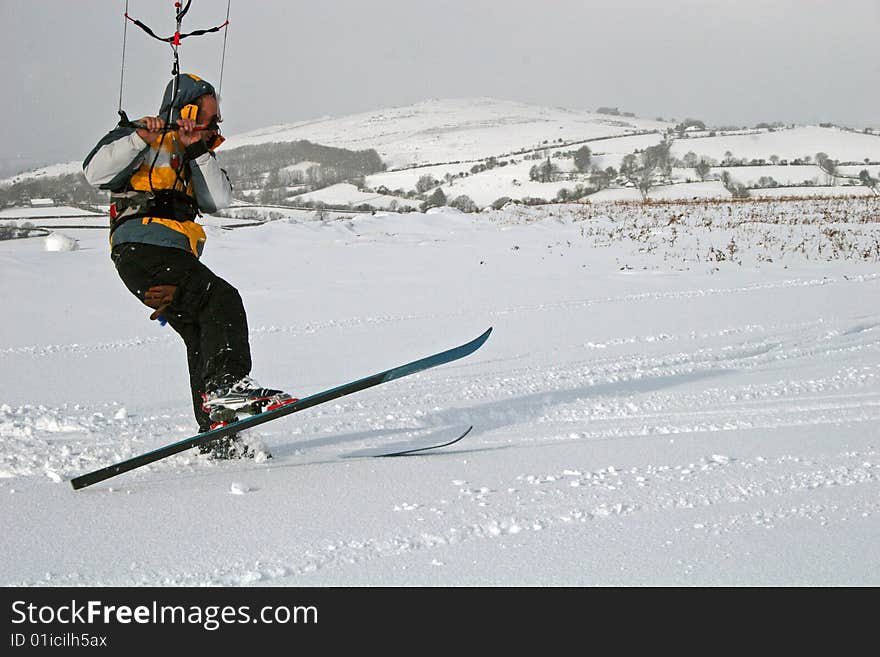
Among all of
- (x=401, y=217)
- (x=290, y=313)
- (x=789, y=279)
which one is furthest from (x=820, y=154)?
(x=290, y=313)

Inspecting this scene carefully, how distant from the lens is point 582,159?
5338 cm

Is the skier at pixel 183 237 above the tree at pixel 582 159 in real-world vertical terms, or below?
below

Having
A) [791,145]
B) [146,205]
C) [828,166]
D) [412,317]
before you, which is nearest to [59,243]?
[412,317]

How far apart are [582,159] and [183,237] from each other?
51833 millimetres

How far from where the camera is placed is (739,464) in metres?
3.61

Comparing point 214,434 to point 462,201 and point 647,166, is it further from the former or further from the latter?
point 647,166

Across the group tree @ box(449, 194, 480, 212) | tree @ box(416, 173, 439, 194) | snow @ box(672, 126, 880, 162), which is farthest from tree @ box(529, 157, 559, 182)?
snow @ box(672, 126, 880, 162)

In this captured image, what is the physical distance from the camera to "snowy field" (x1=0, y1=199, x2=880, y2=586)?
263cm

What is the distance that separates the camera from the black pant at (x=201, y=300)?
3748mm

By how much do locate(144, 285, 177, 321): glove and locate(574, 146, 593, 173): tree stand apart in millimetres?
47880

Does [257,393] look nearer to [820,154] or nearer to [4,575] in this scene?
[4,575]

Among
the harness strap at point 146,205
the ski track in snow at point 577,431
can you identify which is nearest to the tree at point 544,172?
the ski track in snow at point 577,431

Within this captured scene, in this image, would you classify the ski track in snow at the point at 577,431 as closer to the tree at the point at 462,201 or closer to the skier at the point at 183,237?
the skier at the point at 183,237
